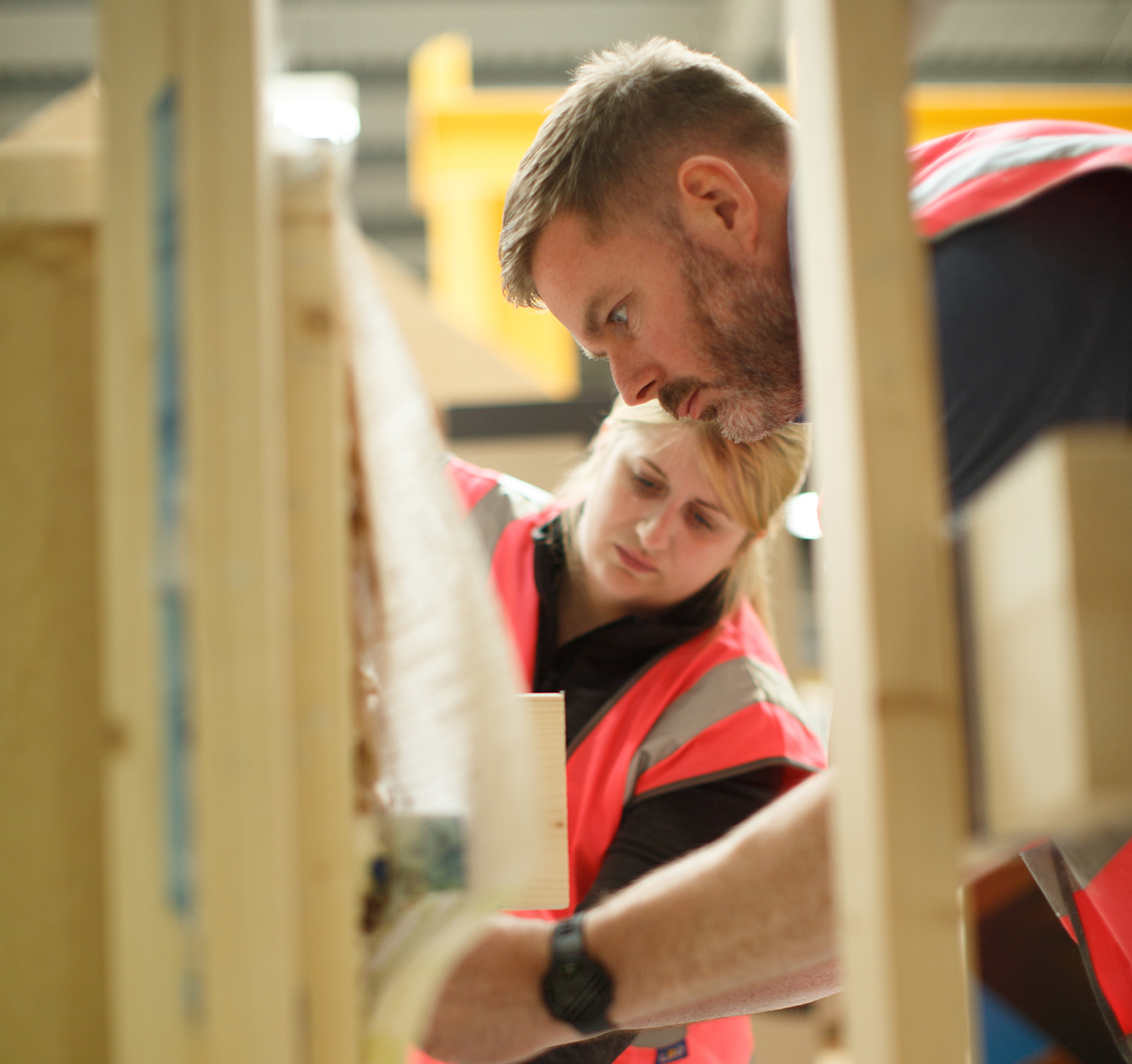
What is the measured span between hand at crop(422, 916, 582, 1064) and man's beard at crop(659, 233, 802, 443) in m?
0.63

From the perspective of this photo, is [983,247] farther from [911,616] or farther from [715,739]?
[715,739]

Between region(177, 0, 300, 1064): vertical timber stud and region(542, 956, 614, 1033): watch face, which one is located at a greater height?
region(177, 0, 300, 1064): vertical timber stud

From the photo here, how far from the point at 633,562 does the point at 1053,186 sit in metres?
0.79

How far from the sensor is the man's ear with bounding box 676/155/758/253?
105 cm

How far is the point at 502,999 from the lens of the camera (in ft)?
2.50

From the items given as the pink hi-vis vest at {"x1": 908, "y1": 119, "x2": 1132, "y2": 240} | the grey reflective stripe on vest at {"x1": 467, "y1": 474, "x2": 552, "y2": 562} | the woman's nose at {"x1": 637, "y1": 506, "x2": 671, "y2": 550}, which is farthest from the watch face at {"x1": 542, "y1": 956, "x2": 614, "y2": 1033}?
the grey reflective stripe on vest at {"x1": 467, "y1": 474, "x2": 552, "y2": 562}

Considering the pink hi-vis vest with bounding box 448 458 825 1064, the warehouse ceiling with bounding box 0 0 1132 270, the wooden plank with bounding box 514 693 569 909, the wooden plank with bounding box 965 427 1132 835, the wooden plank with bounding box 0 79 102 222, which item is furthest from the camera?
the warehouse ceiling with bounding box 0 0 1132 270

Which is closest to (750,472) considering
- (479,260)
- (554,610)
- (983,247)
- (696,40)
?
(554,610)

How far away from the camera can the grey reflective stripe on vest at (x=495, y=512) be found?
148cm

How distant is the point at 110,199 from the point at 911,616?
0.48m

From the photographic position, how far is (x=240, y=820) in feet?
1.63

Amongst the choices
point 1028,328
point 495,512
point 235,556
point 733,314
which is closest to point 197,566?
point 235,556

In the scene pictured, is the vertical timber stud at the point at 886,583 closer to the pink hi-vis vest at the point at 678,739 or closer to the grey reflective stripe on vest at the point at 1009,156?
the grey reflective stripe on vest at the point at 1009,156

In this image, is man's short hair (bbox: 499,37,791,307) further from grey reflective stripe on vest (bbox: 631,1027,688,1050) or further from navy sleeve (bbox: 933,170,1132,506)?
grey reflective stripe on vest (bbox: 631,1027,688,1050)
